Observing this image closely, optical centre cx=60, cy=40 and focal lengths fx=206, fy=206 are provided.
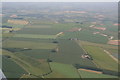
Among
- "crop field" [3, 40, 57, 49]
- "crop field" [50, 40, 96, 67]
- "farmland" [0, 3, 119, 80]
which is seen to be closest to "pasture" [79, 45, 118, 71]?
"farmland" [0, 3, 119, 80]

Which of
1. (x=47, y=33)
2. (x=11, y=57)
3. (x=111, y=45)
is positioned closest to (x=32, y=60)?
(x=11, y=57)

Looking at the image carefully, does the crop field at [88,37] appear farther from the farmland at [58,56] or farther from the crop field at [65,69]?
the crop field at [65,69]

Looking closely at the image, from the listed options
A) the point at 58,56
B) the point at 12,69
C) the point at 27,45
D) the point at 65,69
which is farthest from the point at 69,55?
the point at 12,69

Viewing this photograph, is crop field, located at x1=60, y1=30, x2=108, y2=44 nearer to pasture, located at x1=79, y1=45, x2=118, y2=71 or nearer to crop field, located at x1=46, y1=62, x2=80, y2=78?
pasture, located at x1=79, y1=45, x2=118, y2=71

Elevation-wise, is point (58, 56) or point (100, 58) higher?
point (58, 56)

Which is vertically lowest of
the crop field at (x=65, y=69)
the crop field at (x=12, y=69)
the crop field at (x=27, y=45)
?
the crop field at (x=65, y=69)

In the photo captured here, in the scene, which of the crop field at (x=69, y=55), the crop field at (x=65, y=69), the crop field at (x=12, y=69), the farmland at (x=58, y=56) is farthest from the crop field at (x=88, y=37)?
the crop field at (x=12, y=69)

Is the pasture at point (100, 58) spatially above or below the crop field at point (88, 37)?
below

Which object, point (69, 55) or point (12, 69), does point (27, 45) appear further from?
point (12, 69)

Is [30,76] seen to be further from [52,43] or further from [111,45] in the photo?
[111,45]

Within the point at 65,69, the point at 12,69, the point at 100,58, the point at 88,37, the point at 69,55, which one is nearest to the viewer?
the point at 12,69

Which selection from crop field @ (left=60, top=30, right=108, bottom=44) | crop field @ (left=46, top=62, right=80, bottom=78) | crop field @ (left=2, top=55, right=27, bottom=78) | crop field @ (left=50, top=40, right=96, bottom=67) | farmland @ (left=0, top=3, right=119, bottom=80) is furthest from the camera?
crop field @ (left=60, top=30, right=108, bottom=44)

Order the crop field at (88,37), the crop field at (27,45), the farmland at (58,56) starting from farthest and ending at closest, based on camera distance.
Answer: the crop field at (88,37)
the crop field at (27,45)
the farmland at (58,56)
